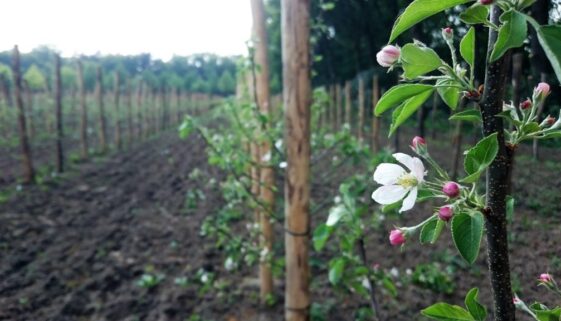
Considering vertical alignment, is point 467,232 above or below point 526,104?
below

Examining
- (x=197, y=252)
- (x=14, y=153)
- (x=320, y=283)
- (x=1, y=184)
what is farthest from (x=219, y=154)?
(x=14, y=153)

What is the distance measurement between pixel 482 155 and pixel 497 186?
3.0 inches

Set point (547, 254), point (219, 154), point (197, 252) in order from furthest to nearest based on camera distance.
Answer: point (197, 252) < point (219, 154) < point (547, 254)

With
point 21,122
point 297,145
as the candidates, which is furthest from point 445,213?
point 21,122

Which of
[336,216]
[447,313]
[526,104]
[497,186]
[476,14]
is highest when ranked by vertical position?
[476,14]

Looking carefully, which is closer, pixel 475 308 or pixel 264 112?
pixel 475 308

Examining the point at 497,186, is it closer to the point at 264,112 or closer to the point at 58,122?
the point at 264,112

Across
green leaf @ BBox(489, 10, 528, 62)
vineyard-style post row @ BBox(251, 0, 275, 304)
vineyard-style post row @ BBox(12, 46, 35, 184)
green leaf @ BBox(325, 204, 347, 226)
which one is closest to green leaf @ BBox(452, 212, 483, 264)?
green leaf @ BBox(489, 10, 528, 62)

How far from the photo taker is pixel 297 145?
7.21ft

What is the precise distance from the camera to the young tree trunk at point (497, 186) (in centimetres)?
62

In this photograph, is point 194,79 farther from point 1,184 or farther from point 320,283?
point 320,283

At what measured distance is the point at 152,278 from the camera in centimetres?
392

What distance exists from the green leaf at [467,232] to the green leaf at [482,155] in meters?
0.05

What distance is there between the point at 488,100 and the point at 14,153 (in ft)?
37.5
